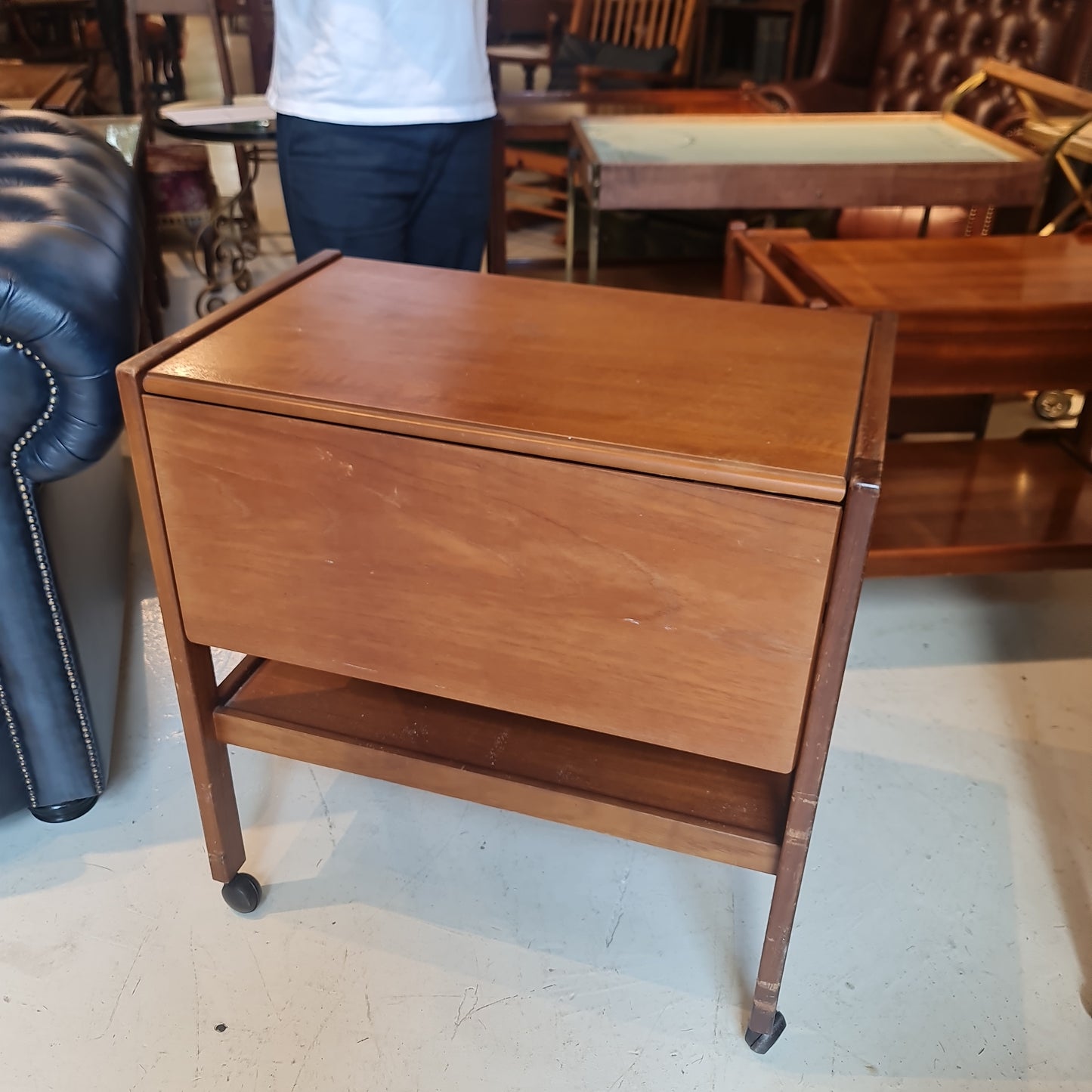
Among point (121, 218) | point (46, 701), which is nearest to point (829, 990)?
point (46, 701)

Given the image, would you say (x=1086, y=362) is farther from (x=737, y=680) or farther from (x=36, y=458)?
(x=36, y=458)

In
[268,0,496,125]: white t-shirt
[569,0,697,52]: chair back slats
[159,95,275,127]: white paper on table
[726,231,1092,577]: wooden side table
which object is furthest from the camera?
[569,0,697,52]: chair back slats

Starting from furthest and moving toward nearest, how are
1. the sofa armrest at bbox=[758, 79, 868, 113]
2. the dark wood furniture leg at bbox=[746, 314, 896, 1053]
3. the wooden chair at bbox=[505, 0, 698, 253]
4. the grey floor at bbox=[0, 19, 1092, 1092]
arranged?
the wooden chair at bbox=[505, 0, 698, 253], the sofa armrest at bbox=[758, 79, 868, 113], the grey floor at bbox=[0, 19, 1092, 1092], the dark wood furniture leg at bbox=[746, 314, 896, 1053]

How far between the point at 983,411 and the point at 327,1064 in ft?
5.55

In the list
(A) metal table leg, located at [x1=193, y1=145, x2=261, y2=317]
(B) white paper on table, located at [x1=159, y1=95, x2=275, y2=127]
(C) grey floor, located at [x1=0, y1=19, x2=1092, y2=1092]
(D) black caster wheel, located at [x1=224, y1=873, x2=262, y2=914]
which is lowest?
(C) grey floor, located at [x1=0, y1=19, x2=1092, y2=1092]

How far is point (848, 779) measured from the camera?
4.45 ft

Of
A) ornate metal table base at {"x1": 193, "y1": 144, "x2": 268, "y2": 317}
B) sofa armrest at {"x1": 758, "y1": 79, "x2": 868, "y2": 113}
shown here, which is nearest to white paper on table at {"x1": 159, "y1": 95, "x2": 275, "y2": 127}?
ornate metal table base at {"x1": 193, "y1": 144, "x2": 268, "y2": 317}

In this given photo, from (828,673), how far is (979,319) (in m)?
0.84

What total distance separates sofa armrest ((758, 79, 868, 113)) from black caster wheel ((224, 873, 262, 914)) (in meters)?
2.67

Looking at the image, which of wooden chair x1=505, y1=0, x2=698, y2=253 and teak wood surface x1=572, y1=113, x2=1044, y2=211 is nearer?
teak wood surface x1=572, y1=113, x2=1044, y2=211

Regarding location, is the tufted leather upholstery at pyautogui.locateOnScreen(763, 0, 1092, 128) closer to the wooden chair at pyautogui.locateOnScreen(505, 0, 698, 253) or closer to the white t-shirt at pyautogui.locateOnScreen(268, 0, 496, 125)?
the wooden chair at pyautogui.locateOnScreen(505, 0, 698, 253)

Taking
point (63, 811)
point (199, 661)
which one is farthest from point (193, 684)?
point (63, 811)

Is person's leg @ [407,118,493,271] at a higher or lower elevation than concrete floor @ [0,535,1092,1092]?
higher

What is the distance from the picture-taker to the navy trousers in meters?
1.38
